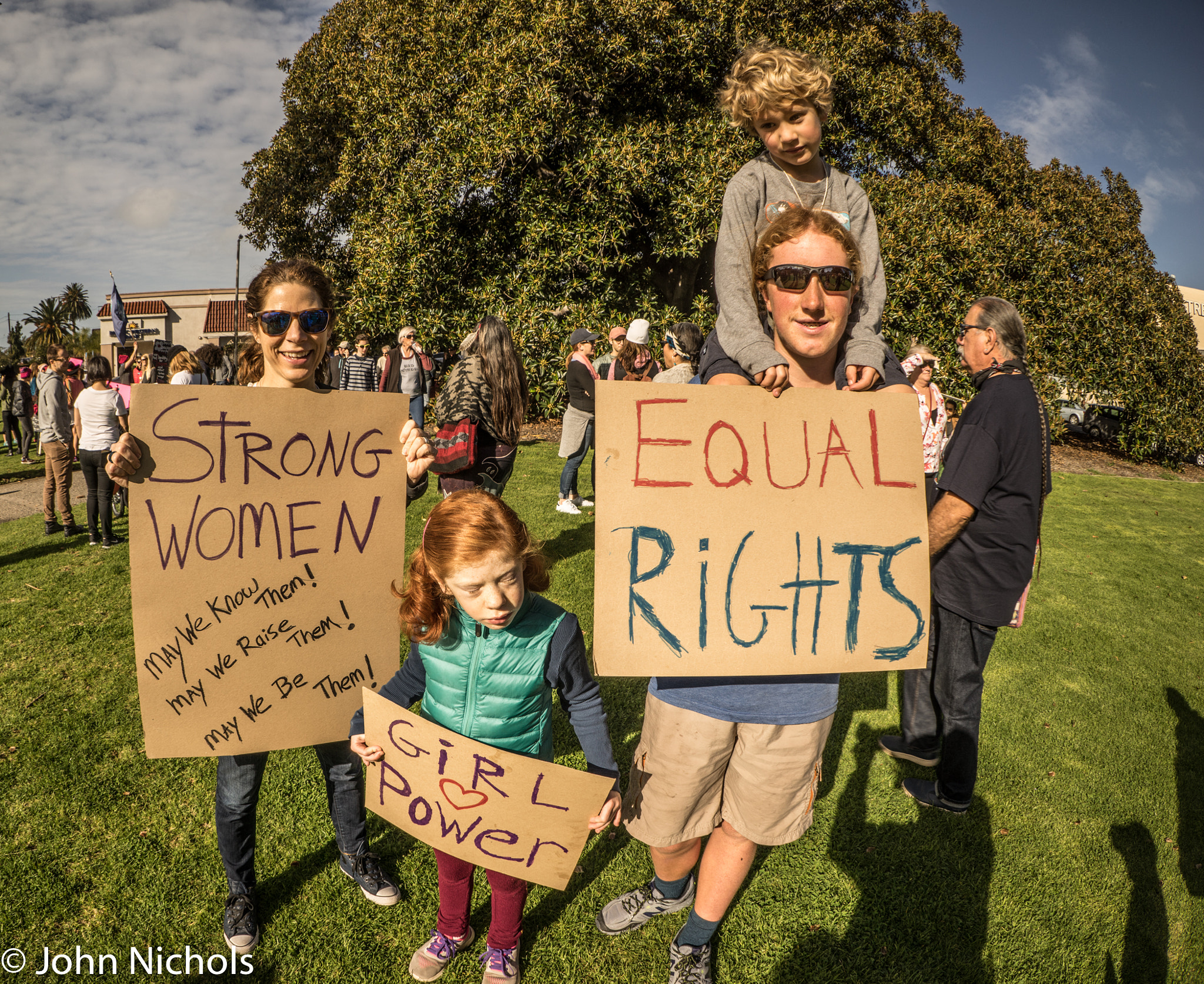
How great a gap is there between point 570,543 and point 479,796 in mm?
4887

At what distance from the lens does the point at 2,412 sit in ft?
41.8

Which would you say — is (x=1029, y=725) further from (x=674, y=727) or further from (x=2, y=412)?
(x=2, y=412)

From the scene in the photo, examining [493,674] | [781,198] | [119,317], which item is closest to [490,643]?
[493,674]

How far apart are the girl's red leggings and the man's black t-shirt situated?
6.93 ft

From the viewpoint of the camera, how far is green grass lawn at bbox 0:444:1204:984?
2.29m

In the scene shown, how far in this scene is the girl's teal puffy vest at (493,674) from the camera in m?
1.83

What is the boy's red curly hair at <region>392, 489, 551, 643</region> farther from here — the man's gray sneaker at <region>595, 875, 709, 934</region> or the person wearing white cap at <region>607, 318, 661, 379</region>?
the person wearing white cap at <region>607, 318, 661, 379</region>

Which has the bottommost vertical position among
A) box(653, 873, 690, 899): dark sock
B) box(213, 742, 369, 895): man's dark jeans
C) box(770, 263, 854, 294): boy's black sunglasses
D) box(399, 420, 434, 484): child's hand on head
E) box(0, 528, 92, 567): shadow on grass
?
box(653, 873, 690, 899): dark sock

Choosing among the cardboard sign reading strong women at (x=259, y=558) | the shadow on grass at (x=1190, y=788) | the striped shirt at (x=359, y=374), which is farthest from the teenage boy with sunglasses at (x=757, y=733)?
the striped shirt at (x=359, y=374)

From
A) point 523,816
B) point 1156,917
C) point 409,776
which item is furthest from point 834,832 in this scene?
point 409,776

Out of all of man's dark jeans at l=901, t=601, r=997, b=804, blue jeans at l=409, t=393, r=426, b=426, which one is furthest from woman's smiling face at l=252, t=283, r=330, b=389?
blue jeans at l=409, t=393, r=426, b=426

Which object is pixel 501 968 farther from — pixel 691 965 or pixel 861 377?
pixel 861 377

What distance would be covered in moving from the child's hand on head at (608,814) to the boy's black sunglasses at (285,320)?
1.62m

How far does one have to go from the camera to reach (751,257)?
1776 mm
